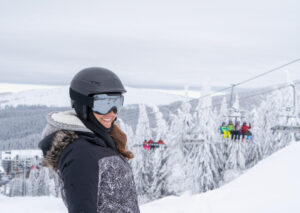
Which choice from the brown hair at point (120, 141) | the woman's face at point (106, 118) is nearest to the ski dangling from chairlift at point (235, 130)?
the brown hair at point (120, 141)

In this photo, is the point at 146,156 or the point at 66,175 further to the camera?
the point at 146,156

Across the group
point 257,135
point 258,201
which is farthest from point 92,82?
point 257,135

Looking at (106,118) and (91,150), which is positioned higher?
(106,118)

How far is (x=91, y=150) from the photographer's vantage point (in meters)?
2.13

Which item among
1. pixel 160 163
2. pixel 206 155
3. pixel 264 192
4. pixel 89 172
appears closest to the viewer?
pixel 89 172

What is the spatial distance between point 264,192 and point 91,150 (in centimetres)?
799

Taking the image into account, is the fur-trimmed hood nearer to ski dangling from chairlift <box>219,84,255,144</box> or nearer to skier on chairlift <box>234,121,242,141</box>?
ski dangling from chairlift <box>219,84,255,144</box>

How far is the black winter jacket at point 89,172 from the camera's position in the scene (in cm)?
200

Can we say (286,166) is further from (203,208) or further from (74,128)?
(74,128)

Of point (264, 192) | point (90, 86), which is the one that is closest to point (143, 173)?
point (264, 192)

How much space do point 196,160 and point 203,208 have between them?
25.2m

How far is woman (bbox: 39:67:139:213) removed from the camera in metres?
2.02

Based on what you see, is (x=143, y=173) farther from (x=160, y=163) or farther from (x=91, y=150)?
(x=91, y=150)

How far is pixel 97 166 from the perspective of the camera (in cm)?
210
